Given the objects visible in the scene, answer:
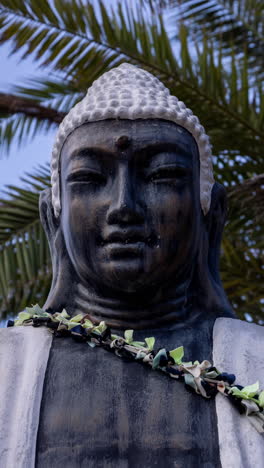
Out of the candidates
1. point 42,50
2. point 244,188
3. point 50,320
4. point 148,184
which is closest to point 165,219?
point 148,184

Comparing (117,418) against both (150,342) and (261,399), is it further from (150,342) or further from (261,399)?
(261,399)

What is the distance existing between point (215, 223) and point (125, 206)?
777 mm

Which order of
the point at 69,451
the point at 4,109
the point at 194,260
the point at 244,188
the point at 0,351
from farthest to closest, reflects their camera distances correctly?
the point at 4,109, the point at 244,188, the point at 194,260, the point at 0,351, the point at 69,451

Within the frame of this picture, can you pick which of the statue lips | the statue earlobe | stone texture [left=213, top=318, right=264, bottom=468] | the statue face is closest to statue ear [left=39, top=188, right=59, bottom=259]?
the statue earlobe

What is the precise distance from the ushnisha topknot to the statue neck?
0.58 meters

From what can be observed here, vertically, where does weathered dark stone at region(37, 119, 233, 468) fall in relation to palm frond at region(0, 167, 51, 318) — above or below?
above

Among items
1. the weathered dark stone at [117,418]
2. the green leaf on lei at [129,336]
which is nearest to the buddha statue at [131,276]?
the weathered dark stone at [117,418]

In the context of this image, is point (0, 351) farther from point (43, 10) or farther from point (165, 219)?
point (43, 10)

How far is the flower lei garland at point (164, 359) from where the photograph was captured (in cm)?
439

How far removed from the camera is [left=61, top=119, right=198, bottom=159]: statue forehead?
16.2 feet

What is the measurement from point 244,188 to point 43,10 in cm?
225

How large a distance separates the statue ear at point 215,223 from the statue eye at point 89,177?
2.23ft

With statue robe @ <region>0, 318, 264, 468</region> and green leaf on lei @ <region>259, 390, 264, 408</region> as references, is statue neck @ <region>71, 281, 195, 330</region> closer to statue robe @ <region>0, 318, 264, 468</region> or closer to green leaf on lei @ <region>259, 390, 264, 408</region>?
statue robe @ <region>0, 318, 264, 468</region>

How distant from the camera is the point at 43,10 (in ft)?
29.8
